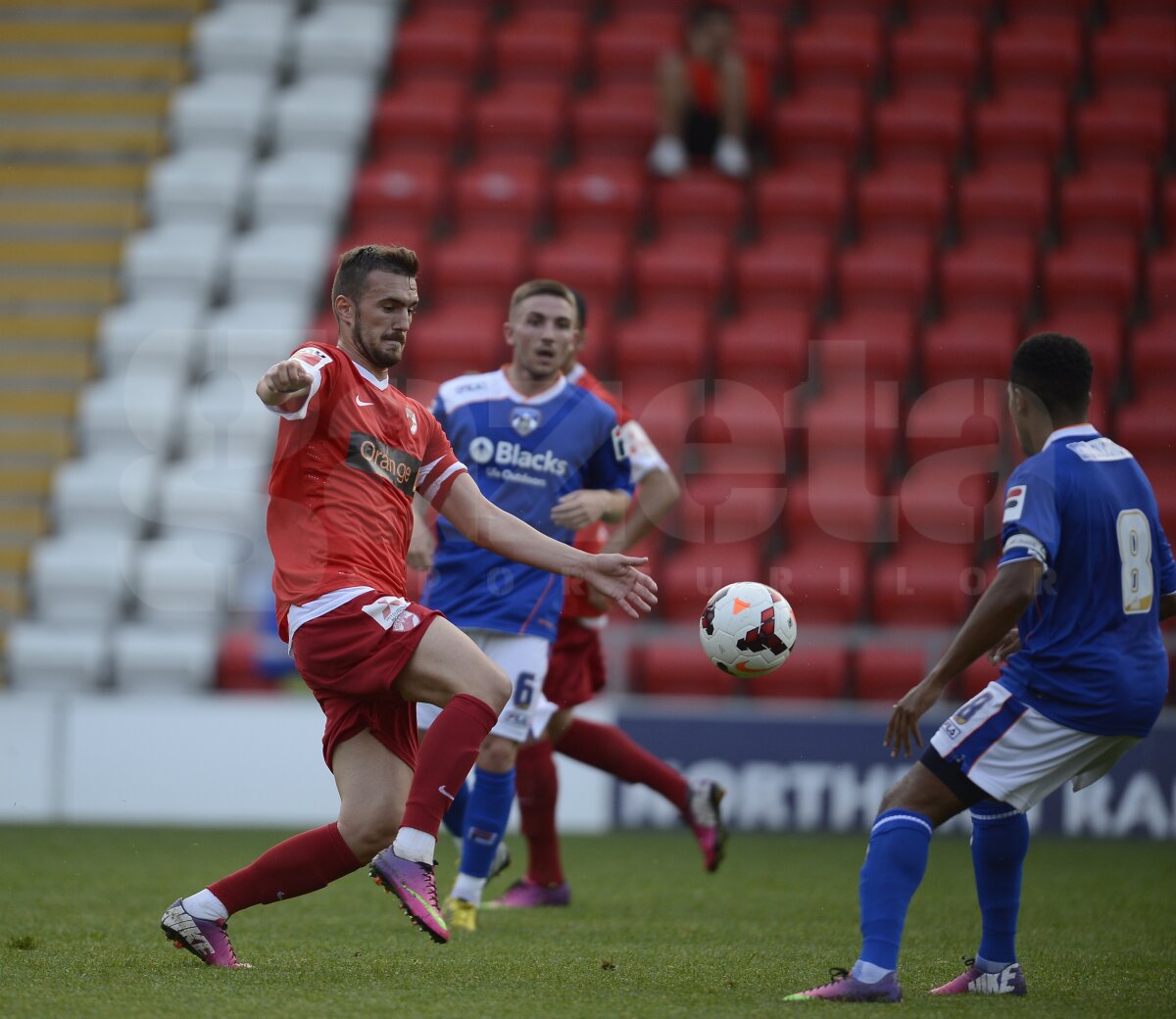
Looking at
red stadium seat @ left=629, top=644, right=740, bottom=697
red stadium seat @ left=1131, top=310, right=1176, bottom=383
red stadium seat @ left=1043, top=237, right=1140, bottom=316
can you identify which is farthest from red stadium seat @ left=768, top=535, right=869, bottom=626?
red stadium seat @ left=1043, top=237, right=1140, bottom=316

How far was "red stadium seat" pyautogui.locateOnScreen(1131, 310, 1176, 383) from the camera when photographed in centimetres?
1150

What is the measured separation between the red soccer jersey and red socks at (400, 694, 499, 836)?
40 cm

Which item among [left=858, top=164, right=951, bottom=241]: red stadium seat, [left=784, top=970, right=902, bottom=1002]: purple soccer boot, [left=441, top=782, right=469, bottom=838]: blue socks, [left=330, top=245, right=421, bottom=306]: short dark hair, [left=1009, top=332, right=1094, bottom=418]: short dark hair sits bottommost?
[left=784, top=970, right=902, bottom=1002]: purple soccer boot

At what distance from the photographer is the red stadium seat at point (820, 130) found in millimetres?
13117

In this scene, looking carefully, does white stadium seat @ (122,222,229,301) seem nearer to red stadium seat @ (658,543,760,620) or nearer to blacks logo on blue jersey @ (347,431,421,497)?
red stadium seat @ (658,543,760,620)

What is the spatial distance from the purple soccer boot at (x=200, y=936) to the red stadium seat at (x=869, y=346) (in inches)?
304

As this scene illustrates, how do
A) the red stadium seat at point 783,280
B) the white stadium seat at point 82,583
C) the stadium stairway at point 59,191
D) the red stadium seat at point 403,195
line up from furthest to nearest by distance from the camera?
the red stadium seat at point 403,195, the red stadium seat at point 783,280, the stadium stairway at point 59,191, the white stadium seat at point 82,583

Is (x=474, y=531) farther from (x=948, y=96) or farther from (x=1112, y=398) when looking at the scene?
(x=948, y=96)

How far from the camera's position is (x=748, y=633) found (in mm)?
4965

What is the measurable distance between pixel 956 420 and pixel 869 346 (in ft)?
3.20

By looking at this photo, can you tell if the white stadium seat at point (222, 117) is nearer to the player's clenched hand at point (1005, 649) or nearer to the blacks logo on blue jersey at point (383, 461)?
the blacks logo on blue jersey at point (383, 461)

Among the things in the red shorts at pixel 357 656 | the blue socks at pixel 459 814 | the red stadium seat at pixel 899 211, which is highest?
the red stadium seat at pixel 899 211

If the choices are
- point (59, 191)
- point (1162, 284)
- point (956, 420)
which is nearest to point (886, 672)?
point (956, 420)

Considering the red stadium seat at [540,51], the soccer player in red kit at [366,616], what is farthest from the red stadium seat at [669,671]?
the red stadium seat at [540,51]
